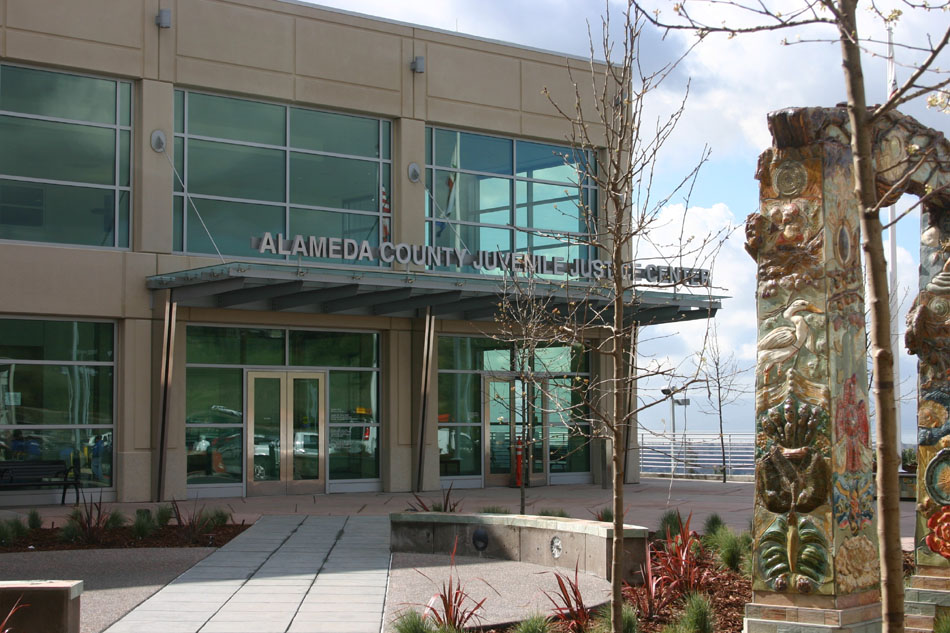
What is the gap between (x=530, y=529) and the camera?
42.2 feet

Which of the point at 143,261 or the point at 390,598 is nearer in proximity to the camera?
the point at 390,598

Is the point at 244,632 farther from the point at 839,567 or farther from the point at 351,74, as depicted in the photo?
the point at 351,74

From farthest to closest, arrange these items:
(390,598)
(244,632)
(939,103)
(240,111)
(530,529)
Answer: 1. (240,111)
2. (530,529)
3. (390,598)
4. (244,632)
5. (939,103)

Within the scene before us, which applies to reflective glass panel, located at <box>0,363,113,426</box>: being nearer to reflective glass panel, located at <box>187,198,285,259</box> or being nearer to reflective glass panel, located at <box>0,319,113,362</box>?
reflective glass panel, located at <box>0,319,113,362</box>

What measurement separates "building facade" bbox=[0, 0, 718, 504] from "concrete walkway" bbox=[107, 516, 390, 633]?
21.1ft

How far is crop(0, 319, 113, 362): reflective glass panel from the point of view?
66.2 feet

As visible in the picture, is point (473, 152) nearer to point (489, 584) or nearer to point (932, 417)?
point (489, 584)

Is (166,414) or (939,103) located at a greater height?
(939,103)

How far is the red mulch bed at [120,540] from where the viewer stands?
13680 mm

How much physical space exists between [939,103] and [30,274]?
706 inches

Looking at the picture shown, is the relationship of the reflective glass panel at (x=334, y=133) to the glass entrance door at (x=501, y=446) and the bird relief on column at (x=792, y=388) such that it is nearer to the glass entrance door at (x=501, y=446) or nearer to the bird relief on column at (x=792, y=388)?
the glass entrance door at (x=501, y=446)

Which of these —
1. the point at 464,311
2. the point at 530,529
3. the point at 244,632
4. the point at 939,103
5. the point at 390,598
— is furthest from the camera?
the point at 464,311

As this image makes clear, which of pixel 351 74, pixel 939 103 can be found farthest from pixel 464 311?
pixel 939 103

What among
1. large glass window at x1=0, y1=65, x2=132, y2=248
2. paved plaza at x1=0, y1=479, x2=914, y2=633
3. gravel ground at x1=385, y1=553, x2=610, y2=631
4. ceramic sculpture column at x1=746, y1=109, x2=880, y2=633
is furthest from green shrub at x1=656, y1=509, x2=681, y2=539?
large glass window at x1=0, y1=65, x2=132, y2=248
